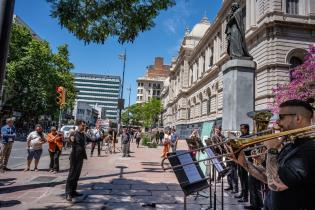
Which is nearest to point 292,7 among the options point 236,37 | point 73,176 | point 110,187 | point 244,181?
point 236,37

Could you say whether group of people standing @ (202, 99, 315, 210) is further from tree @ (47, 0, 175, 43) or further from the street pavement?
the street pavement

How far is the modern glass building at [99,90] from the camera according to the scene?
174000 mm

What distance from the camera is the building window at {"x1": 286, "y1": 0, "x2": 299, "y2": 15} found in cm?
2844

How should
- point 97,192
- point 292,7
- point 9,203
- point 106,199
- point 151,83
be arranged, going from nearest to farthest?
point 9,203
point 106,199
point 97,192
point 292,7
point 151,83

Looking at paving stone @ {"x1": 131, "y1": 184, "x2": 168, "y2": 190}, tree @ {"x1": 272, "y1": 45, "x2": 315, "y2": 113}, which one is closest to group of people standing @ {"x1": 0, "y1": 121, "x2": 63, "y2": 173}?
paving stone @ {"x1": 131, "y1": 184, "x2": 168, "y2": 190}

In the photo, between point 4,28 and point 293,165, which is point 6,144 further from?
point 293,165

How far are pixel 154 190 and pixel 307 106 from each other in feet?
21.7

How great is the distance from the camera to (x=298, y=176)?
2238mm

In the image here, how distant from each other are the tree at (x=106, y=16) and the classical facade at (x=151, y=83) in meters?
133

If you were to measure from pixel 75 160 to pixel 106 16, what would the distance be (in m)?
4.10

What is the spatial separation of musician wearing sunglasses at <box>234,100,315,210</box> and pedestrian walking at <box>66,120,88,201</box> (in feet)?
18.1

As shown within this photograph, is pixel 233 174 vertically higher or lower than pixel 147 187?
higher

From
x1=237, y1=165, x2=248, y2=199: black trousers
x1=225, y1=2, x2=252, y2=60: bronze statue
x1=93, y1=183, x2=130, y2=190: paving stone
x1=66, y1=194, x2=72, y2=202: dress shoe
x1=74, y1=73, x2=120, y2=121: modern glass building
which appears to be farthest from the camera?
x1=74, y1=73, x2=120, y2=121: modern glass building

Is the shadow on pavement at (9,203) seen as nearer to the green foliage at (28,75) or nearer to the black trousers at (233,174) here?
the black trousers at (233,174)
